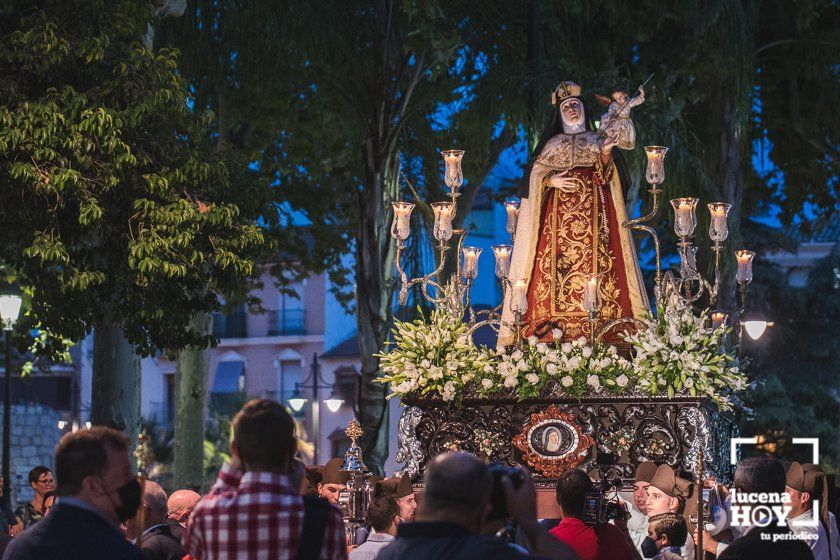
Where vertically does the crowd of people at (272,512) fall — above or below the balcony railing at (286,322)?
below

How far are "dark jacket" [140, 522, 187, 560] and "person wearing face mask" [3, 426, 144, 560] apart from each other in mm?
1453

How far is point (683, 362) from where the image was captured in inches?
465

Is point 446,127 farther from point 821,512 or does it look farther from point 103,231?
point 821,512

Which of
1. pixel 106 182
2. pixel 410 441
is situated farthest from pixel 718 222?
pixel 106 182

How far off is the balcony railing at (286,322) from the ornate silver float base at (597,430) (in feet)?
134

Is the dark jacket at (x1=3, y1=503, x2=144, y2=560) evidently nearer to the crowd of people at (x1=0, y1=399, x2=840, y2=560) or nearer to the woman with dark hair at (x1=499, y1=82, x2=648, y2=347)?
the crowd of people at (x1=0, y1=399, x2=840, y2=560)

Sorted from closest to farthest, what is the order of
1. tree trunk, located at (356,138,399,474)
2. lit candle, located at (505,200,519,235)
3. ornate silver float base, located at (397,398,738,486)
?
ornate silver float base, located at (397,398,738,486)
lit candle, located at (505,200,519,235)
tree trunk, located at (356,138,399,474)

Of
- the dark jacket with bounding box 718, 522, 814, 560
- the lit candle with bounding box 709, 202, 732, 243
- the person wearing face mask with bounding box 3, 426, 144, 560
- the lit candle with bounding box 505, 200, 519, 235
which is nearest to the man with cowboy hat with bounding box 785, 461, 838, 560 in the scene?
the dark jacket with bounding box 718, 522, 814, 560

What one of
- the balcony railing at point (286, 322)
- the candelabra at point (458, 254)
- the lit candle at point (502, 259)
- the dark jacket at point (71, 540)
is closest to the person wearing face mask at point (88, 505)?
the dark jacket at point (71, 540)

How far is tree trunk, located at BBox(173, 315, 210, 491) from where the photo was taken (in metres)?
24.5

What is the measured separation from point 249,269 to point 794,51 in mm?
12784

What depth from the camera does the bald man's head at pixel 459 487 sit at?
4.96 metres

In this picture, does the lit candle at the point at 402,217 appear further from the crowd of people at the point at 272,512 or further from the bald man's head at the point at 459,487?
the bald man's head at the point at 459,487

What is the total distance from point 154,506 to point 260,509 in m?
2.58
